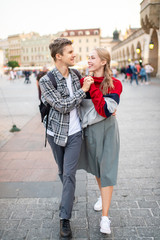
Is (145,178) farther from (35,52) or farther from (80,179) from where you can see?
(35,52)

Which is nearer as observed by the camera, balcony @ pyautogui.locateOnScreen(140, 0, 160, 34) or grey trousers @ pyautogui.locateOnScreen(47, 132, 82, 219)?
grey trousers @ pyautogui.locateOnScreen(47, 132, 82, 219)

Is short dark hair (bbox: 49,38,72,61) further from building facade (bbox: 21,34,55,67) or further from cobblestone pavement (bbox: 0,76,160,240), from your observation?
building facade (bbox: 21,34,55,67)

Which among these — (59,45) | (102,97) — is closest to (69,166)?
(102,97)

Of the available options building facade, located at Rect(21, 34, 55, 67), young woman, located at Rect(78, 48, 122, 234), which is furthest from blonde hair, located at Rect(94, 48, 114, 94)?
building facade, located at Rect(21, 34, 55, 67)

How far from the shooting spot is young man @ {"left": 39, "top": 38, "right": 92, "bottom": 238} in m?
2.36

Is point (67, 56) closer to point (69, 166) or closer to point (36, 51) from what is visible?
point (69, 166)

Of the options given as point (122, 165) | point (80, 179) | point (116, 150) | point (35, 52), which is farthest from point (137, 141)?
point (35, 52)

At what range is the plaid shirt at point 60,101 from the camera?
232cm

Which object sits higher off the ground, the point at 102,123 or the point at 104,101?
the point at 104,101

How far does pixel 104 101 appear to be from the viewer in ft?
7.45

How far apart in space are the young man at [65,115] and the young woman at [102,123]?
12cm

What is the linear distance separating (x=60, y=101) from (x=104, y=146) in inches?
25.6

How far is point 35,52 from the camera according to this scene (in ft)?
390

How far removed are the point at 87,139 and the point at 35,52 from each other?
123 metres
